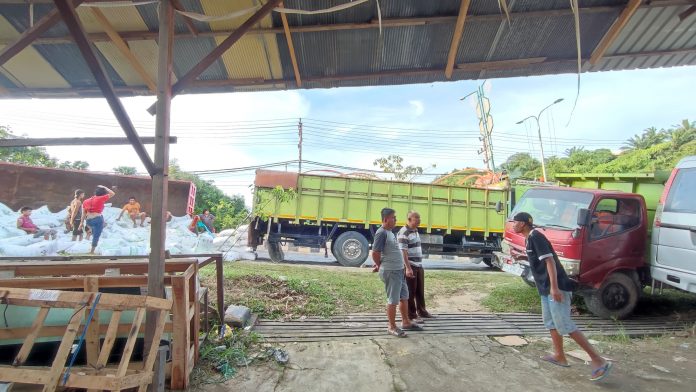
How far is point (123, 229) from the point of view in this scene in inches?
401

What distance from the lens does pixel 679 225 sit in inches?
192

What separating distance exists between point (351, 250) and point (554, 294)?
7464 mm

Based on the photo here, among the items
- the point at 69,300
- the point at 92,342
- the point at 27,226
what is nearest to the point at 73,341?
the point at 69,300

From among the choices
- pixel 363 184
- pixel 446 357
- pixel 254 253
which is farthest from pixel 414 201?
pixel 446 357

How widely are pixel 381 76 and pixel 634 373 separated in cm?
367

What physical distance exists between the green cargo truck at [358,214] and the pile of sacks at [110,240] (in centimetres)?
116

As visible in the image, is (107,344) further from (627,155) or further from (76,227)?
(627,155)

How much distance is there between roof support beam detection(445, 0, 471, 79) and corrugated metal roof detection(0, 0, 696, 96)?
58 mm

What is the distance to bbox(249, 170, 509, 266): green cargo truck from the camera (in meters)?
10.6

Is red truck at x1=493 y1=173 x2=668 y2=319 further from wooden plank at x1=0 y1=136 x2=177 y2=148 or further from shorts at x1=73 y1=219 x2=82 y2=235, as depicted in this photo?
shorts at x1=73 y1=219 x2=82 y2=235

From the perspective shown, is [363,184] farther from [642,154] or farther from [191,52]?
[642,154]

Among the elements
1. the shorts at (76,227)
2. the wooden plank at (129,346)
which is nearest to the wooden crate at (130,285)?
the wooden plank at (129,346)

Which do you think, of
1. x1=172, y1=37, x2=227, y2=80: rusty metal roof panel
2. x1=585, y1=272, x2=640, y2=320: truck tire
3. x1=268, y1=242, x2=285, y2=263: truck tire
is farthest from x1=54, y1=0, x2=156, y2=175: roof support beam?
x1=268, y1=242, x2=285, y2=263: truck tire

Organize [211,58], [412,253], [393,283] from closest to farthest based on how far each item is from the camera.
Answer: [211,58]
[393,283]
[412,253]
